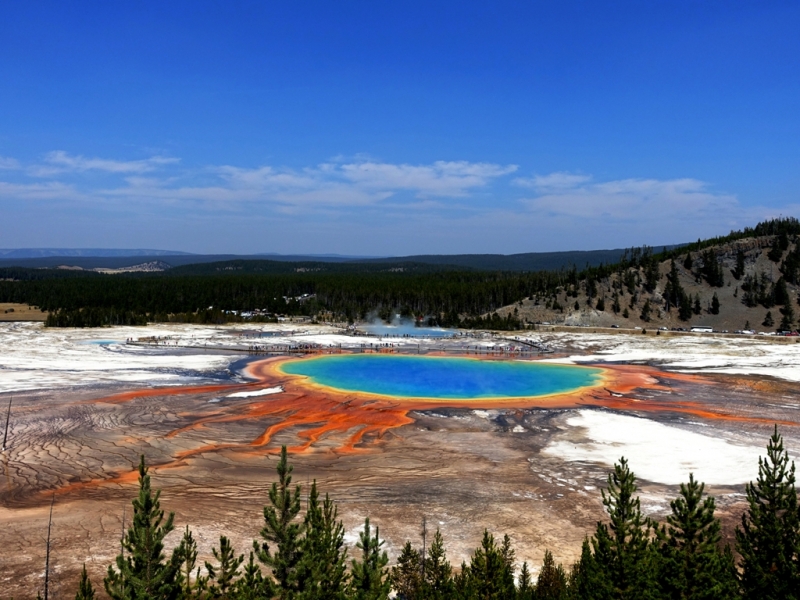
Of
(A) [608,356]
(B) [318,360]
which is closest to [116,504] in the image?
(B) [318,360]

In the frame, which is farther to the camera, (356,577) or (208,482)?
(208,482)

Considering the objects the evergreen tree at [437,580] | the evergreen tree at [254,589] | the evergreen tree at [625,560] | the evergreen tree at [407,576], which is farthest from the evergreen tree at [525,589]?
the evergreen tree at [254,589]

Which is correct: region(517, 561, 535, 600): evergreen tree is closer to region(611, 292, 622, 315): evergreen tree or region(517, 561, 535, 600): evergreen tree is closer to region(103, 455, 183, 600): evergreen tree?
region(103, 455, 183, 600): evergreen tree

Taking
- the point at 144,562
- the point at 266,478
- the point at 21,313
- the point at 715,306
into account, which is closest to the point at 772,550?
the point at 144,562

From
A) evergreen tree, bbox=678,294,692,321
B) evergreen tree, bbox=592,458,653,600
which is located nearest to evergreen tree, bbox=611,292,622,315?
evergreen tree, bbox=678,294,692,321

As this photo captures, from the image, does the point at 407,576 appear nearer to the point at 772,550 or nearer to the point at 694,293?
the point at 772,550

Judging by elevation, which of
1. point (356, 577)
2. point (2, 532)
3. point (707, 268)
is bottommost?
point (2, 532)

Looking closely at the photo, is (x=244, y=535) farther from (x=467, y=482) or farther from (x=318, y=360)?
(x=318, y=360)
